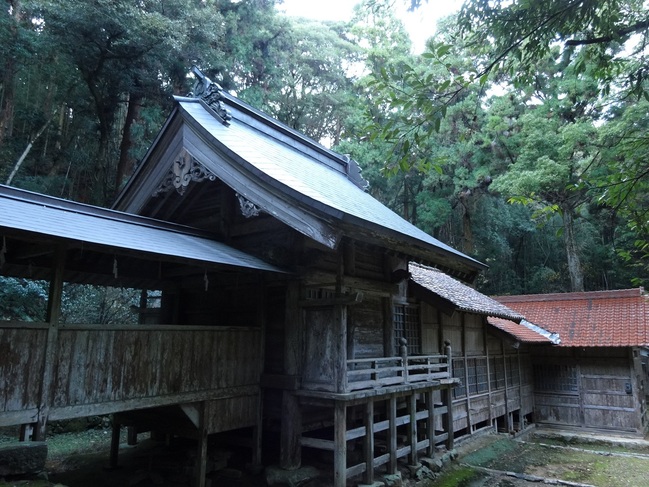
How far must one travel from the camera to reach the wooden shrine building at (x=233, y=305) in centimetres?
570

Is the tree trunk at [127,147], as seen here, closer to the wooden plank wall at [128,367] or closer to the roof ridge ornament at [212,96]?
the roof ridge ornament at [212,96]

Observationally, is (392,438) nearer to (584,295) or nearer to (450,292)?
(450,292)

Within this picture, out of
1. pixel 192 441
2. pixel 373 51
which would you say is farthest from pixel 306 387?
A: pixel 373 51

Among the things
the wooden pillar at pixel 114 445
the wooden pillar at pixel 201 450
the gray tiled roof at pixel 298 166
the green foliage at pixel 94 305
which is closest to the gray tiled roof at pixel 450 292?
the gray tiled roof at pixel 298 166

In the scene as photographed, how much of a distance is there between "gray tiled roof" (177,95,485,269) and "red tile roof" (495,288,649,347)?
899 centimetres

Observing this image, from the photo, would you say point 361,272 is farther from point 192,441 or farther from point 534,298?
point 534,298

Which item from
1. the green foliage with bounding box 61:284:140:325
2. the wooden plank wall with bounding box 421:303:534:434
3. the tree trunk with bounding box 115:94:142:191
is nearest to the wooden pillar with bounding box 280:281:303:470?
the wooden plank wall with bounding box 421:303:534:434

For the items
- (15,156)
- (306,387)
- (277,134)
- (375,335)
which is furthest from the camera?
(15,156)

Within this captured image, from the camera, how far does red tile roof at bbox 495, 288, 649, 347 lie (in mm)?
15508

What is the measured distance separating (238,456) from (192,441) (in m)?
1.41

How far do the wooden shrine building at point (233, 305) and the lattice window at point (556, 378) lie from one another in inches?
324

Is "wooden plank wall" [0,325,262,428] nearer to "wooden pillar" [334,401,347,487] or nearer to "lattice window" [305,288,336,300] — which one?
"lattice window" [305,288,336,300]

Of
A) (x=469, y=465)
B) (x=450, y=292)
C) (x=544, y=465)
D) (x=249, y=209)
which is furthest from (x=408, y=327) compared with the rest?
(x=249, y=209)

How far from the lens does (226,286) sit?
9148 millimetres
